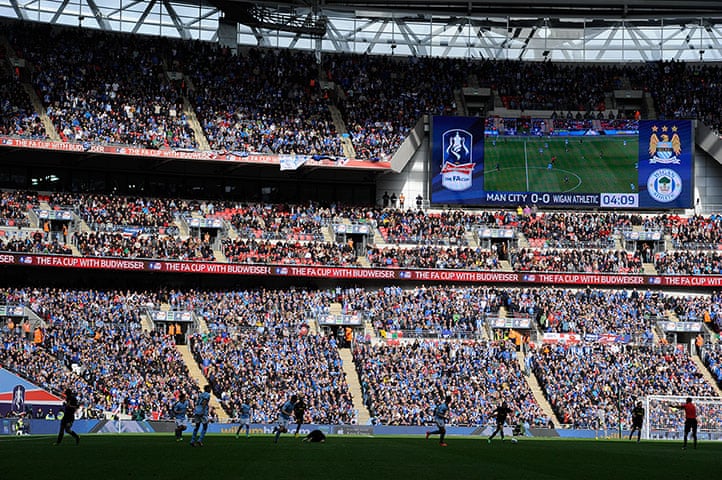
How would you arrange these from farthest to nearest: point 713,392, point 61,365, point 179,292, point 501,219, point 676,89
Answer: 1. point 676,89
2. point 501,219
3. point 179,292
4. point 713,392
5. point 61,365

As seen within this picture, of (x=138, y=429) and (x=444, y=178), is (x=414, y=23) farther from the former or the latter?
(x=138, y=429)

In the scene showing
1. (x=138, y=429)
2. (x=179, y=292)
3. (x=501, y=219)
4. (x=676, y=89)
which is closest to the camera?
(x=138, y=429)

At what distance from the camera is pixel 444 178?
218 ft

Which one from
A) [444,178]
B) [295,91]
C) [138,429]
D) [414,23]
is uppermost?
[414,23]

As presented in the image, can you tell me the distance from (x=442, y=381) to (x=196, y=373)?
12138mm

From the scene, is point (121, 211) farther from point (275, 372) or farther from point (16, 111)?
point (275, 372)

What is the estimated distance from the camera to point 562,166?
2616 inches

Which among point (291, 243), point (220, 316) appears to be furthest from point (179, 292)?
point (291, 243)

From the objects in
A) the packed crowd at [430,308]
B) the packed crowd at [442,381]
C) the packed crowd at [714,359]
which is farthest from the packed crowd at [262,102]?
the packed crowd at [714,359]

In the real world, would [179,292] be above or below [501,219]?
below

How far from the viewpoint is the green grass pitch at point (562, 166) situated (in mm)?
66125

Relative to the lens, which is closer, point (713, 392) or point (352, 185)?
point (713, 392)

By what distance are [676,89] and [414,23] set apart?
18.6 metres

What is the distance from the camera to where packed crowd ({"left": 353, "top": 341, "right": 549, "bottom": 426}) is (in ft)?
159
